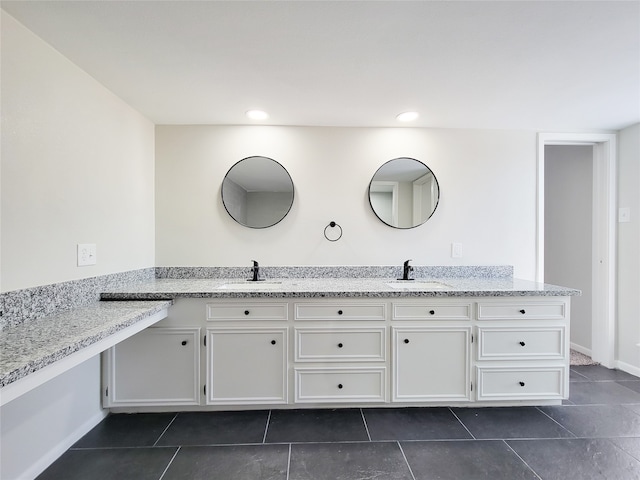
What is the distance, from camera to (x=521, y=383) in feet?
6.53

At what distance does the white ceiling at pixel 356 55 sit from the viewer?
1.30 meters

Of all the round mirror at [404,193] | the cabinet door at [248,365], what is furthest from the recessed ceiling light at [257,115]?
the cabinet door at [248,365]

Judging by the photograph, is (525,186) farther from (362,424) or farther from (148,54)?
(148,54)

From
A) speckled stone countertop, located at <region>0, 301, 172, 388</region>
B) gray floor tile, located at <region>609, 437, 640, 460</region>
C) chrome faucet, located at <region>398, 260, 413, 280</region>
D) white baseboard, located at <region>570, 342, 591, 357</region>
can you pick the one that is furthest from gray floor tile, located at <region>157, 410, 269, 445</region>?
white baseboard, located at <region>570, 342, 591, 357</region>

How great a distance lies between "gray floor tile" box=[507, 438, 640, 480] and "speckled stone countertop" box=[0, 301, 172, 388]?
2.17 metres

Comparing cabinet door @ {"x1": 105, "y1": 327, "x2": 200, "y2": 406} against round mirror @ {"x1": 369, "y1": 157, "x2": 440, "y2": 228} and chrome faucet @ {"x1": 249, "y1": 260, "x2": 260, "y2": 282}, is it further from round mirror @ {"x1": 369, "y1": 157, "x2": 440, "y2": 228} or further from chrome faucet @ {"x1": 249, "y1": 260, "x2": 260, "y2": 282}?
round mirror @ {"x1": 369, "y1": 157, "x2": 440, "y2": 228}

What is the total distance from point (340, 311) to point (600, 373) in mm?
2438

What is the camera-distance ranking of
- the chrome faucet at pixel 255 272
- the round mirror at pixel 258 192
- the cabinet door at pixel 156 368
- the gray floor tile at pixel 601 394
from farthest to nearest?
the round mirror at pixel 258 192 < the chrome faucet at pixel 255 272 < the gray floor tile at pixel 601 394 < the cabinet door at pixel 156 368

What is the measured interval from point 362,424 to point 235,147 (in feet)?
7.41

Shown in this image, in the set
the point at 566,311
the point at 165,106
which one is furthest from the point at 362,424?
the point at 165,106

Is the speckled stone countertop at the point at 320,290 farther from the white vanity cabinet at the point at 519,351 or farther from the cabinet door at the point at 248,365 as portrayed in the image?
the cabinet door at the point at 248,365

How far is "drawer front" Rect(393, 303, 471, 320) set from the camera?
1978 mm

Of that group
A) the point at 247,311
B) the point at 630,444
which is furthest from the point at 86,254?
the point at 630,444

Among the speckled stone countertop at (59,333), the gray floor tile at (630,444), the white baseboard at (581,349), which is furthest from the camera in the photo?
the white baseboard at (581,349)
